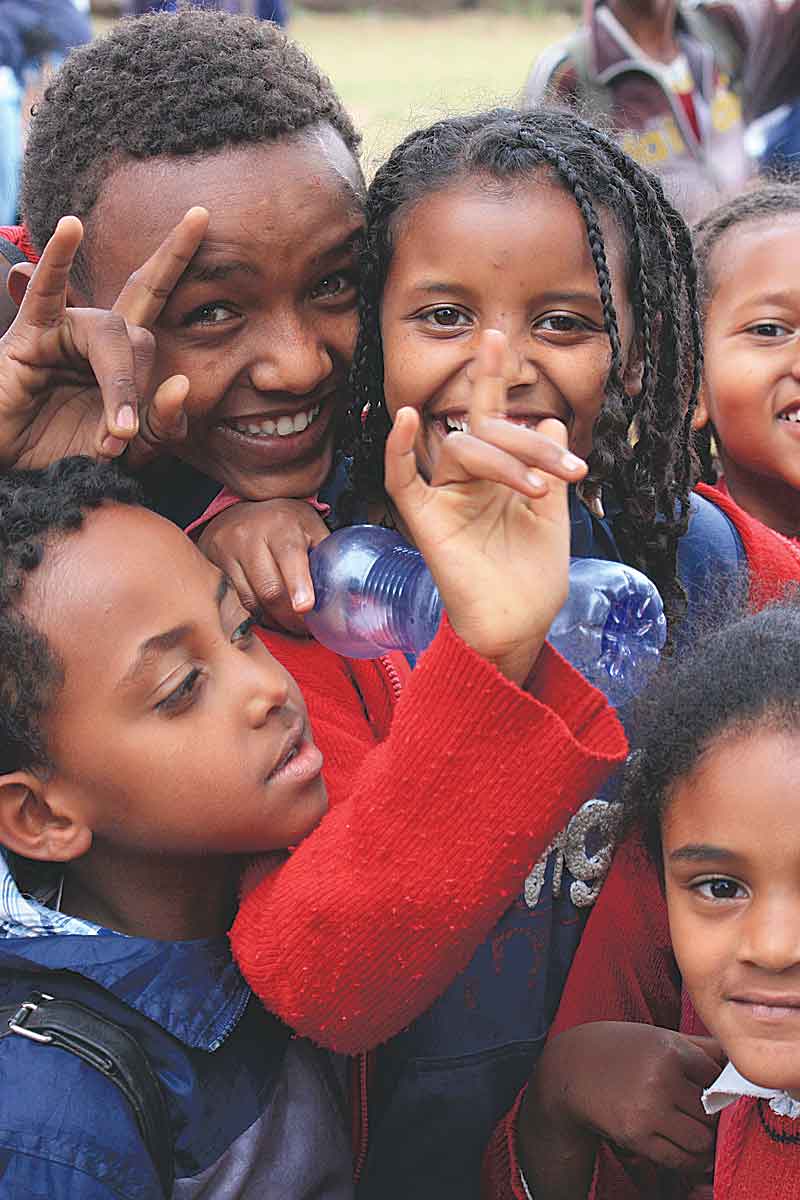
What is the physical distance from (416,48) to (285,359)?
52.1 feet

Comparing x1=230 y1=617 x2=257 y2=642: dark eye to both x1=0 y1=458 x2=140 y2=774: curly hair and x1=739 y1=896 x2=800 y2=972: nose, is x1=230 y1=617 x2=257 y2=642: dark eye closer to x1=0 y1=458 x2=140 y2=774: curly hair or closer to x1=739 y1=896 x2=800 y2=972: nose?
x1=0 y1=458 x2=140 y2=774: curly hair

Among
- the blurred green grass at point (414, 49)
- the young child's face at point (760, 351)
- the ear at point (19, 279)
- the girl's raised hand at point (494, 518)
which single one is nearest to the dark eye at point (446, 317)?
the girl's raised hand at point (494, 518)

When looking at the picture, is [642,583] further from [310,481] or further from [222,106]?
[222,106]

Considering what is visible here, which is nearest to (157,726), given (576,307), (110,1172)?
(110,1172)

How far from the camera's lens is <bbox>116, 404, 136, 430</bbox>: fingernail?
5.67 feet

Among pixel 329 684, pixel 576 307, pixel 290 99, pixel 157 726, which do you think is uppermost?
pixel 290 99

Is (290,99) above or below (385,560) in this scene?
above

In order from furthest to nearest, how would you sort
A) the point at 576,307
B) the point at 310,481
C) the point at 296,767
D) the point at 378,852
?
the point at 310,481 < the point at 576,307 < the point at 296,767 < the point at 378,852

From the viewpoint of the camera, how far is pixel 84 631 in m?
1.65

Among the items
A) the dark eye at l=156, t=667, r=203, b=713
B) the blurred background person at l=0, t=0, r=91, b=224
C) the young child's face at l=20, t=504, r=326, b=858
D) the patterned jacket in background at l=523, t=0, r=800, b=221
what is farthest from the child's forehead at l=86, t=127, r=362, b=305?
the blurred background person at l=0, t=0, r=91, b=224

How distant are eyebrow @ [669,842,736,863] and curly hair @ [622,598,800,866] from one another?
0.09 m

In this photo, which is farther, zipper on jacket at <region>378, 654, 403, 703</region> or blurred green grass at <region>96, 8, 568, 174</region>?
blurred green grass at <region>96, 8, 568, 174</region>

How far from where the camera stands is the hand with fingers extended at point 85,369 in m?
1.75

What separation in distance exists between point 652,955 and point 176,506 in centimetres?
94
